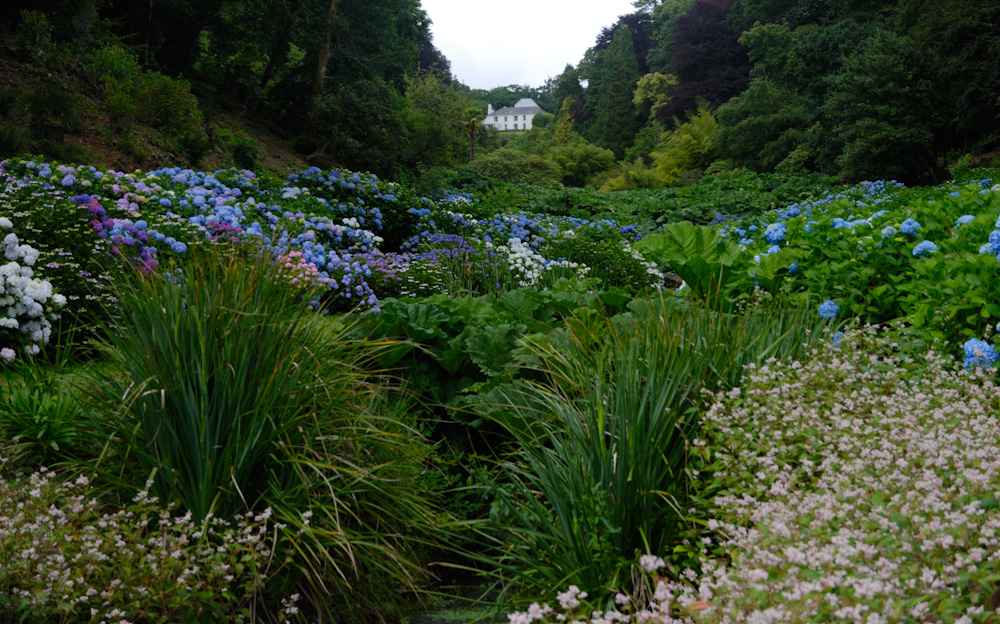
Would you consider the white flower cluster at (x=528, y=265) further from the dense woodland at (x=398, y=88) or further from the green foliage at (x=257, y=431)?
the dense woodland at (x=398, y=88)

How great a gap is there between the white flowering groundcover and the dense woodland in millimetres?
8696

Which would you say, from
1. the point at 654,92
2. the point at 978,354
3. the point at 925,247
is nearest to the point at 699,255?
the point at 925,247

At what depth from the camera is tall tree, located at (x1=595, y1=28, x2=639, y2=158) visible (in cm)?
3953

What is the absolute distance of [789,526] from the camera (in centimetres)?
179

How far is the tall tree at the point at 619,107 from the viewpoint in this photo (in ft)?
130

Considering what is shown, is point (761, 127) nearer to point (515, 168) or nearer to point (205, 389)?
point (515, 168)

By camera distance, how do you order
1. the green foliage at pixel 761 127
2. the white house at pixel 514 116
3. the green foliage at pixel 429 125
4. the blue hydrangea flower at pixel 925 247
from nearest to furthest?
the blue hydrangea flower at pixel 925 247, the green foliage at pixel 429 125, the green foliage at pixel 761 127, the white house at pixel 514 116

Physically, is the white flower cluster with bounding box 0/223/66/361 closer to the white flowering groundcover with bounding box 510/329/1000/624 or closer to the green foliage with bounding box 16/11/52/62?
the white flowering groundcover with bounding box 510/329/1000/624

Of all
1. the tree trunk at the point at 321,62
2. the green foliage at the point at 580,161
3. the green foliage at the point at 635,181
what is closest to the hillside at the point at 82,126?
the tree trunk at the point at 321,62

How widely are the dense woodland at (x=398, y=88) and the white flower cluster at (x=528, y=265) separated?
19.4ft

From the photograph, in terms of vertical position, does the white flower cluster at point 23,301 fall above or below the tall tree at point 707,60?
below

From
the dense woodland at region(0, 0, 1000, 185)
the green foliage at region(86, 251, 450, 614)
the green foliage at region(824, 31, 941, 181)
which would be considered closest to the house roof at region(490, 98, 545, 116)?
the dense woodland at region(0, 0, 1000, 185)

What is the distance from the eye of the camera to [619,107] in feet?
131

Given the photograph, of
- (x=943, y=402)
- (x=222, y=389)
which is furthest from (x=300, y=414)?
(x=943, y=402)
